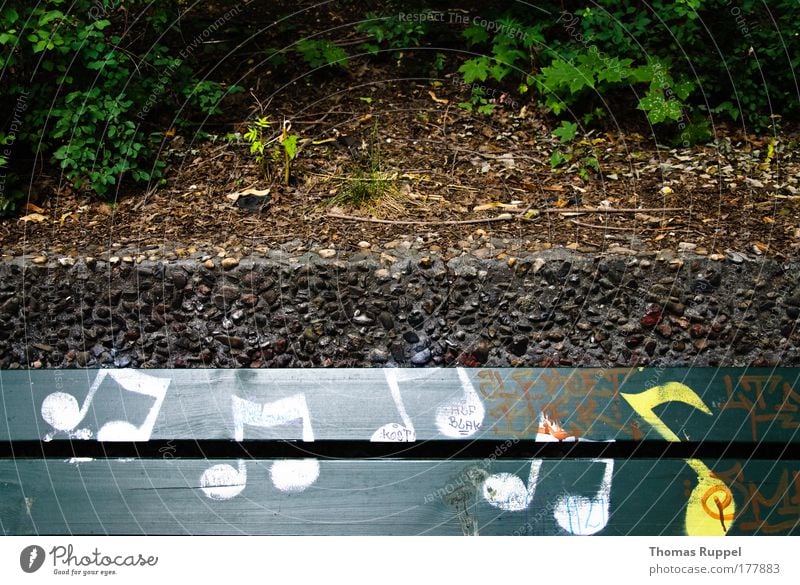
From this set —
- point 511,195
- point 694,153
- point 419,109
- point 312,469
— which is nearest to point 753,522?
point 312,469

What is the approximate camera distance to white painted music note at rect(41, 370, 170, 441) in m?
1.90

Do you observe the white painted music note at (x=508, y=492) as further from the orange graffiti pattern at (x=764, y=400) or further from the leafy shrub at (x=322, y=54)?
the leafy shrub at (x=322, y=54)

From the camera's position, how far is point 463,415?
1903 millimetres

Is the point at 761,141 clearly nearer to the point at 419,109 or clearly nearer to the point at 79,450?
the point at 419,109

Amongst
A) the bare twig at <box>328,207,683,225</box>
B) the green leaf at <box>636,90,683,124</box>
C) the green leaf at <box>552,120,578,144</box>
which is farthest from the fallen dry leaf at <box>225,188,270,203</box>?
the green leaf at <box>636,90,683,124</box>

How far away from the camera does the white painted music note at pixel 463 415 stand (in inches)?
73.9

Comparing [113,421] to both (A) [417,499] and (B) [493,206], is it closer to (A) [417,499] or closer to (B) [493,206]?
(A) [417,499]

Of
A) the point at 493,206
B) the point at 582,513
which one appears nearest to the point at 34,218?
the point at 493,206

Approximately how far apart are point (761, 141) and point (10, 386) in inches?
119

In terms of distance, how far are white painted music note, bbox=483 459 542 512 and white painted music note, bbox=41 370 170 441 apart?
0.80 metres

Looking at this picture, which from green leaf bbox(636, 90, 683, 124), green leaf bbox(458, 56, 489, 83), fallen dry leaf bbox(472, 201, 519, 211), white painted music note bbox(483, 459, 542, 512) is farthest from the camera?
green leaf bbox(458, 56, 489, 83)

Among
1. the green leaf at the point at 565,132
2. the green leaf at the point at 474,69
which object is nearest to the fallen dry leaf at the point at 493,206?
the green leaf at the point at 565,132

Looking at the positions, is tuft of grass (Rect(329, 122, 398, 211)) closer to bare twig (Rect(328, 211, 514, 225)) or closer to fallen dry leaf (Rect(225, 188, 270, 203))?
bare twig (Rect(328, 211, 514, 225))

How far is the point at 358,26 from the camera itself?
12.1ft
